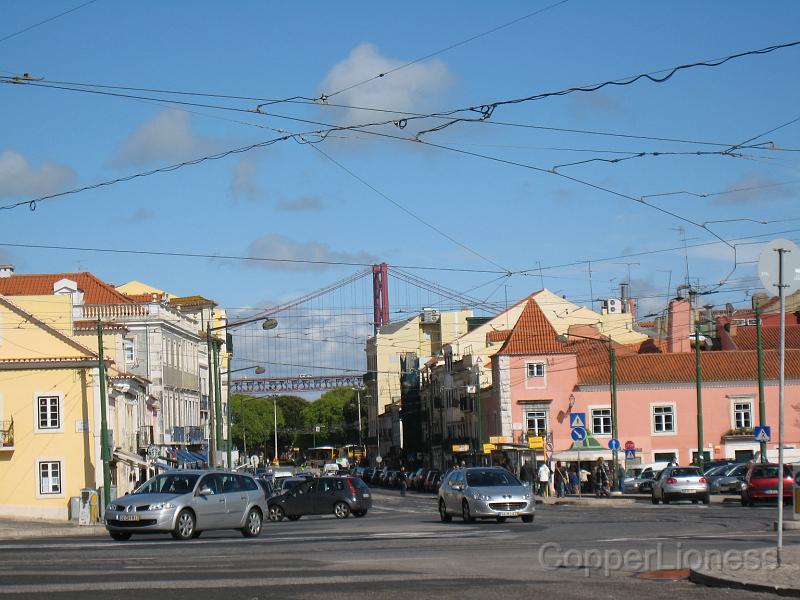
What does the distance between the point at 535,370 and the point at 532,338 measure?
6.95 ft

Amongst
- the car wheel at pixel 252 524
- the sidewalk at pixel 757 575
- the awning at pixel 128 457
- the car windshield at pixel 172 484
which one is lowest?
the awning at pixel 128 457

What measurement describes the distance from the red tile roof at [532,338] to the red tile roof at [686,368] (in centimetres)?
237

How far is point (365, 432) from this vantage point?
18712cm

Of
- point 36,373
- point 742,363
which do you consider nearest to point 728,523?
point 36,373

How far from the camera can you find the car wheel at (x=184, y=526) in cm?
2650

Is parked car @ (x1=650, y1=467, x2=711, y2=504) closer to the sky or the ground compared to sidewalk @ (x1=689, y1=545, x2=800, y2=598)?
closer to the ground

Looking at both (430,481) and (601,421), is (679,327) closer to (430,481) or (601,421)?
(601,421)

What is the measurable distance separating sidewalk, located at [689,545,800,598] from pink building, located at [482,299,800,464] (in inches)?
2292

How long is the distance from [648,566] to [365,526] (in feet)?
53.1

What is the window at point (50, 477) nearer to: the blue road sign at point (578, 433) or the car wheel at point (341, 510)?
the car wheel at point (341, 510)

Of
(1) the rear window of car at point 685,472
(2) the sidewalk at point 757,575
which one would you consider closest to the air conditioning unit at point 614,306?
(1) the rear window of car at point 685,472

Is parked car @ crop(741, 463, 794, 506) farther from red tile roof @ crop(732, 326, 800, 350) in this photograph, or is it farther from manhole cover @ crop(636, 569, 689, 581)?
red tile roof @ crop(732, 326, 800, 350)

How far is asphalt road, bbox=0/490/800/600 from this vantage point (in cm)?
1420

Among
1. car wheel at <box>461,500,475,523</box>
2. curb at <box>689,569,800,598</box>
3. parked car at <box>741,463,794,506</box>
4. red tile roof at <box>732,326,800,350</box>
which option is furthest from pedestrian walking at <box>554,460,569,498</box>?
curb at <box>689,569,800,598</box>
